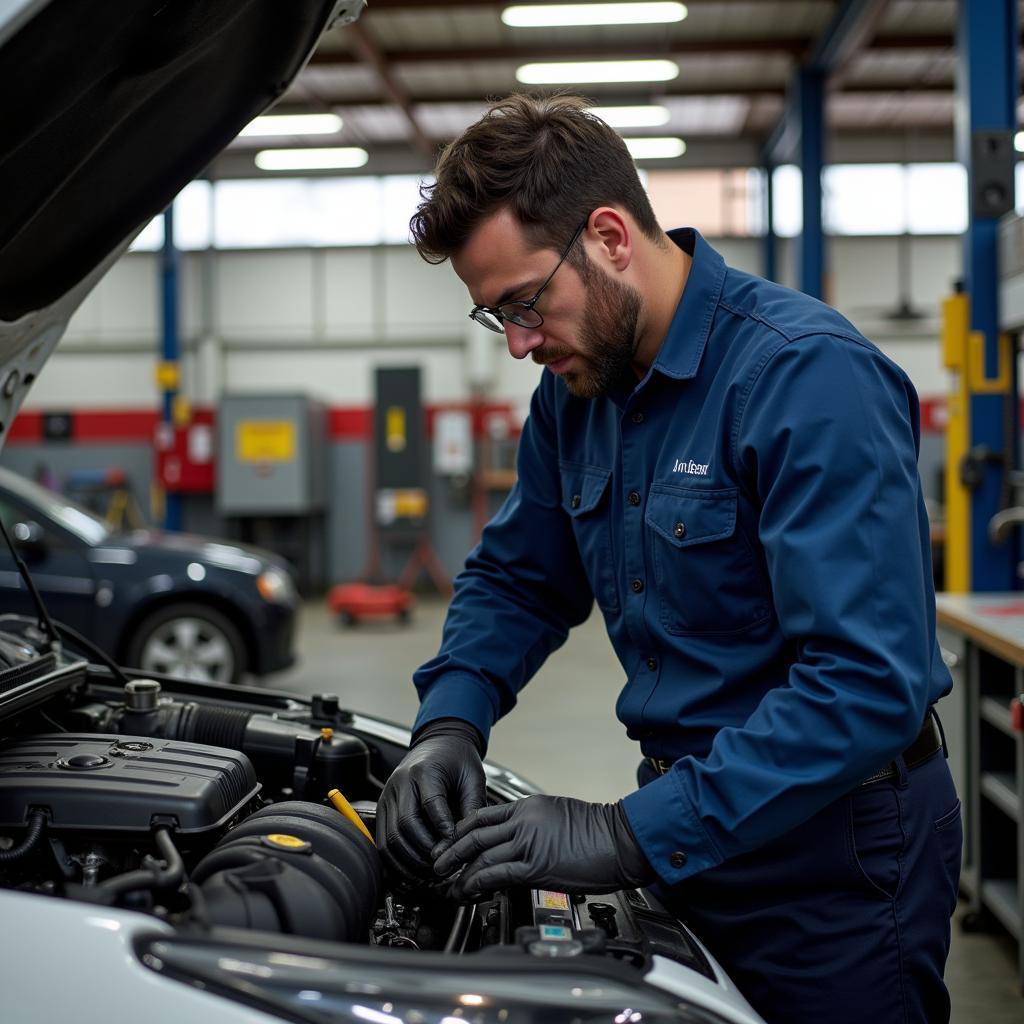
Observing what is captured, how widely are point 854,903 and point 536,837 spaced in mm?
410

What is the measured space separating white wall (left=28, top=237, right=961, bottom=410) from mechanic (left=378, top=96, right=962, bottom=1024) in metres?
10.1

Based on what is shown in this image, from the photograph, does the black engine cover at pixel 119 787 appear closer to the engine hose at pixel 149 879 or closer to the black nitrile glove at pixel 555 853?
the engine hose at pixel 149 879

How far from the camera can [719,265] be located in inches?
56.7

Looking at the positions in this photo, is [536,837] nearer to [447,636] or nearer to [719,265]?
[447,636]

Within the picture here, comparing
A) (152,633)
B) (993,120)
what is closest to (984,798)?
(993,120)

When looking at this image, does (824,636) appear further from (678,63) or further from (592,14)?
(678,63)

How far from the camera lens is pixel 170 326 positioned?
1033 cm

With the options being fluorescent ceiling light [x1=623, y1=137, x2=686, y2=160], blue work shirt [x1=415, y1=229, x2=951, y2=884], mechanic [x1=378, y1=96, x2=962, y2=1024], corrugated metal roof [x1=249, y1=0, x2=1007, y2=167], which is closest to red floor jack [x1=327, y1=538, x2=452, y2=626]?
corrugated metal roof [x1=249, y1=0, x2=1007, y2=167]

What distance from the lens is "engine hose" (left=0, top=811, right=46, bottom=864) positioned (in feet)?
4.00

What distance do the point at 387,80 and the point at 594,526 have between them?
825cm

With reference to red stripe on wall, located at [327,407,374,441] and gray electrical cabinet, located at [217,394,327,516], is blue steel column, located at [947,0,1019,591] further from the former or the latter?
red stripe on wall, located at [327,407,374,441]

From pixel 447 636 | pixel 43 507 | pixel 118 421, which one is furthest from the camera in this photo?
pixel 118 421

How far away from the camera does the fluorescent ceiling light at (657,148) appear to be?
10.9 m

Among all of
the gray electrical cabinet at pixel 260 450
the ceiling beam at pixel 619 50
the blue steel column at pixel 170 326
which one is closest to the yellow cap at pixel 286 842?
the ceiling beam at pixel 619 50
